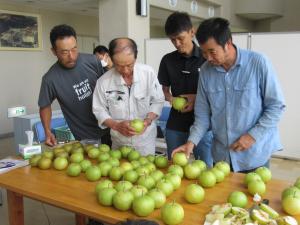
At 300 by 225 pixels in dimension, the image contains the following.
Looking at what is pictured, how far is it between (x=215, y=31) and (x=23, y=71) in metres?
5.62

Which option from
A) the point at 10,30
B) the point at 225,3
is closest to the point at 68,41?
the point at 10,30

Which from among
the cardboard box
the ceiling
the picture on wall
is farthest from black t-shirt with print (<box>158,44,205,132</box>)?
the picture on wall

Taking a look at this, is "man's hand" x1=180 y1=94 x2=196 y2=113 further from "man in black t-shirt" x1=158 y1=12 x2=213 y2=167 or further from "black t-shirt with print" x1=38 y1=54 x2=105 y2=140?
"black t-shirt with print" x1=38 y1=54 x2=105 y2=140

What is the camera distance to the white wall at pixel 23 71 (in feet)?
20.1

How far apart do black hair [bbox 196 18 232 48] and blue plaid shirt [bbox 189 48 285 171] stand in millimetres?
187

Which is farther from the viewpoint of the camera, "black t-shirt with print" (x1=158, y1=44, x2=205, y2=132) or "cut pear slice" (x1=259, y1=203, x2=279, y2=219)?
"black t-shirt with print" (x1=158, y1=44, x2=205, y2=132)

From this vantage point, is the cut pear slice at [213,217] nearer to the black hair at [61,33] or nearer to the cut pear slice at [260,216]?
the cut pear slice at [260,216]

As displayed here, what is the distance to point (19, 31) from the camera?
622 cm

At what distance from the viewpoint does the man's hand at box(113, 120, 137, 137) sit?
6.05 feet

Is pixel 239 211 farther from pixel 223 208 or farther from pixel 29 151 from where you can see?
pixel 29 151

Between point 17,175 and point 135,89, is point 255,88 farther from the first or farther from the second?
point 17,175

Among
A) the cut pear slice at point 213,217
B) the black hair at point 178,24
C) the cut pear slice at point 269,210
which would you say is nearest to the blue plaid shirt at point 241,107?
the black hair at point 178,24

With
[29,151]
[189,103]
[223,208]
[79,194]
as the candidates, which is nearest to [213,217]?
[223,208]

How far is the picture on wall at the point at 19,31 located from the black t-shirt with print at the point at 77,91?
4.20 meters
